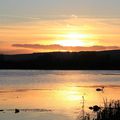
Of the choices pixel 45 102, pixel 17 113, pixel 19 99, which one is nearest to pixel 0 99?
pixel 19 99

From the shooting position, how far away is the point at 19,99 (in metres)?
41.9

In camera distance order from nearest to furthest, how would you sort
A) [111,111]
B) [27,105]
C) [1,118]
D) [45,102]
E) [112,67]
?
[111,111] < [1,118] < [27,105] < [45,102] < [112,67]

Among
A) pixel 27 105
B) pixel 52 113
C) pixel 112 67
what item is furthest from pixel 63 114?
pixel 112 67

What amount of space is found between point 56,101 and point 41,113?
405 inches

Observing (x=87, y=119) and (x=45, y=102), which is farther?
(x=45, y=102)

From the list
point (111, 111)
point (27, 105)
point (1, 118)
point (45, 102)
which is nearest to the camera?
point (111, 111)

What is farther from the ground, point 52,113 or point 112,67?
point 112,67

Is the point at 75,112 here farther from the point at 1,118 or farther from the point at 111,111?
the point at 111,111

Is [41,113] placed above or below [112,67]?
below

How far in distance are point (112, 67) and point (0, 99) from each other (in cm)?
10324

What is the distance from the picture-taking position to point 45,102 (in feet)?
130

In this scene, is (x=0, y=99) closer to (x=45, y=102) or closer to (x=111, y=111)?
(x=45, y=102)

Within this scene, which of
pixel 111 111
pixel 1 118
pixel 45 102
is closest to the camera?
pixel 111 111

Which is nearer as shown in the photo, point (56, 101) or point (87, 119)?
point (87, 119)
